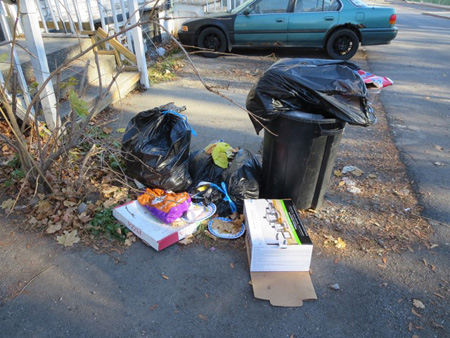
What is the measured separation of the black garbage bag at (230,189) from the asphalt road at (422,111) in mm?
1575

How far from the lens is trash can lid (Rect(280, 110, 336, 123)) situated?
228 centimetres

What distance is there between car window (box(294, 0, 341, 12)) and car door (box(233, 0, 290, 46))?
0.30m

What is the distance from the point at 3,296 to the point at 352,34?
816 centimetres

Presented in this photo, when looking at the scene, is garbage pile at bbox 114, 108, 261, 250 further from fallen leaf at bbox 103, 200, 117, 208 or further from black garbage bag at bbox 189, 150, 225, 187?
fallen leaf at bbox 103, 200, 117, 208

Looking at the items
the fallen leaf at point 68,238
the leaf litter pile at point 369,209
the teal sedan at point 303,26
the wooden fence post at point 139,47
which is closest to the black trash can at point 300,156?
the leaf litter pile at point 369,209

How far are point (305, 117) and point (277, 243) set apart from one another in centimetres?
91

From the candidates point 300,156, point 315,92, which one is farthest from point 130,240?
point 315,92

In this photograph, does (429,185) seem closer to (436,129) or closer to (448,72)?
(436,129)

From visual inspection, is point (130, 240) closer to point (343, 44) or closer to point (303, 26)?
point (303, 26)

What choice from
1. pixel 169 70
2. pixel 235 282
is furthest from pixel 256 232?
pixel 169 70

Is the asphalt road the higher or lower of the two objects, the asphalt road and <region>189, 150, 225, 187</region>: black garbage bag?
the lower

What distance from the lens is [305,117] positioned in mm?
2299

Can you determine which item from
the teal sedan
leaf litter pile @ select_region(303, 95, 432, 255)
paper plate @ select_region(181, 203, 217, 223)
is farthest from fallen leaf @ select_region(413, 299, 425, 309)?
the teal sedan

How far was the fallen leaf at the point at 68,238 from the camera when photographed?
2.36 meters
